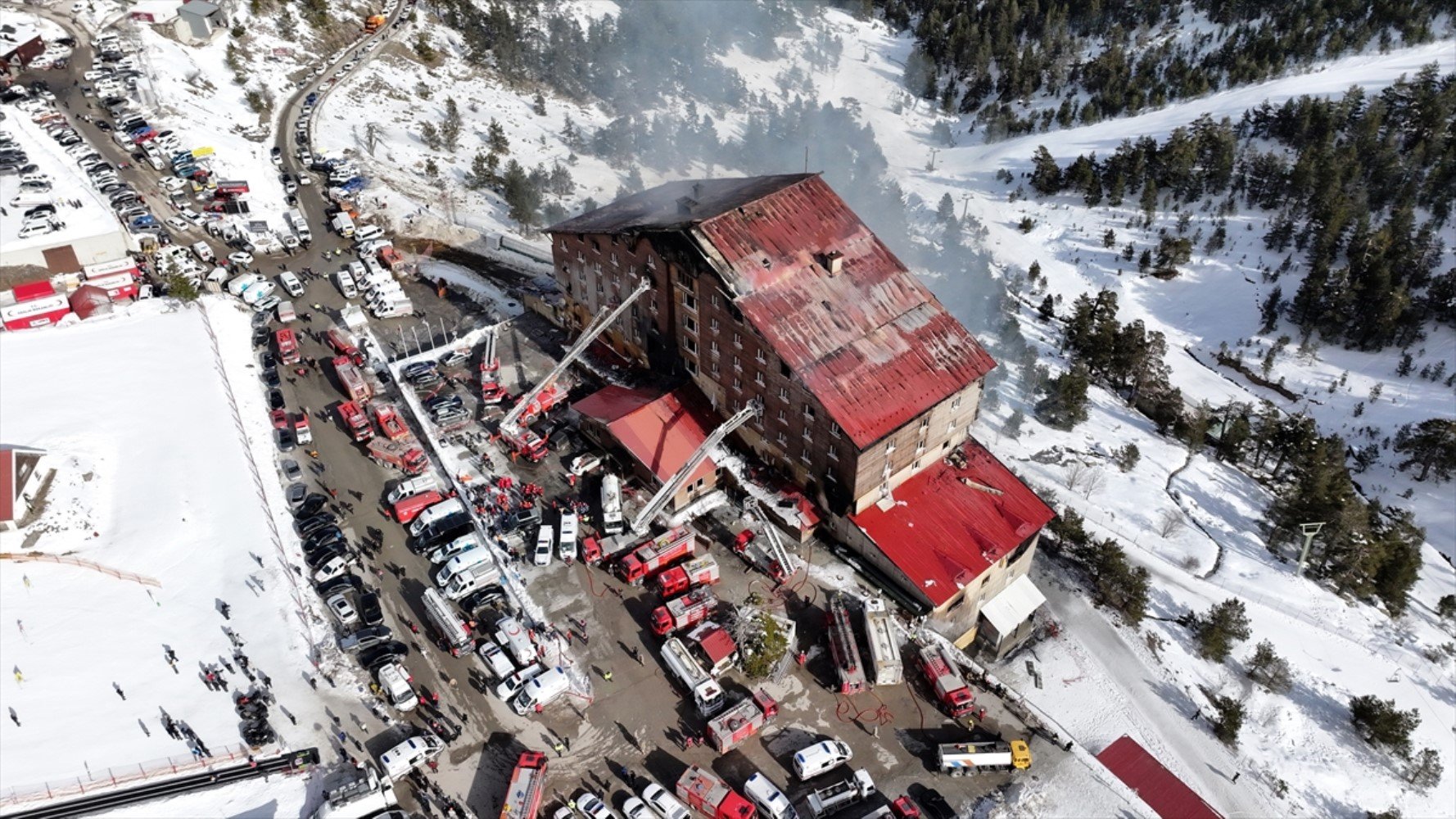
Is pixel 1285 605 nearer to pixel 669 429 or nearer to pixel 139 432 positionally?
pixel 669 429

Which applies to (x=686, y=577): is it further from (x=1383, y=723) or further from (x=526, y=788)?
(x=1383, y=723)

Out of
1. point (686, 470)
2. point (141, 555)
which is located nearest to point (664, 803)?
point (686, 470)

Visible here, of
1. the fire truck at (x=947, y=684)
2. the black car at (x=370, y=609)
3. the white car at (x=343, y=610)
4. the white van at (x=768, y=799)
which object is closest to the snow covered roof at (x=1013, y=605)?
the fire truck at (x=947, y=684)

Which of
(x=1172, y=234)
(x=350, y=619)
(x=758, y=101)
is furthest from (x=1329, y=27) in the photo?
(x=350, y=619)

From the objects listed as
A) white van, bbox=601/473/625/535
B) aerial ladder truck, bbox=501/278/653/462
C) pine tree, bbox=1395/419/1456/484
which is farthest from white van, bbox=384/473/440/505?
pine tree, bbox=1395/419/1456/484

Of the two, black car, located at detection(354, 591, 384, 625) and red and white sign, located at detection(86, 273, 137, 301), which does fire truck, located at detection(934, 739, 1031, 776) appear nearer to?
black car, located at detection(354, 591, 384, 625)
